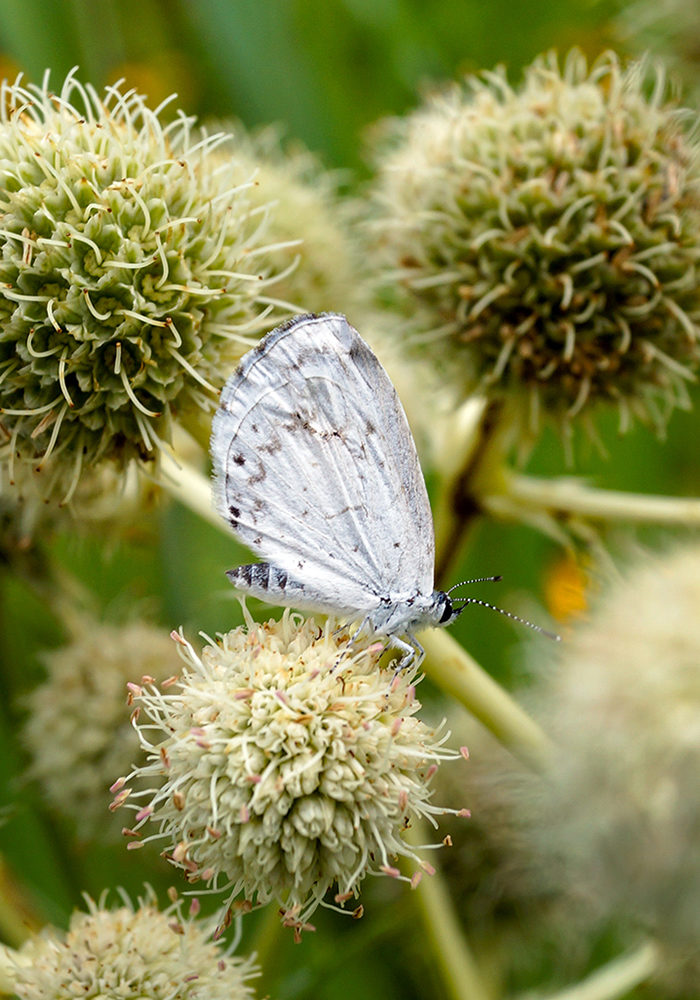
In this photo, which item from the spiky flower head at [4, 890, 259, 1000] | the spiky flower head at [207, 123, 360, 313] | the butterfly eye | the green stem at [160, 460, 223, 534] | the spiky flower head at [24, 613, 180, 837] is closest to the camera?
the spiky flower head at [4, 890, 259, 1000]

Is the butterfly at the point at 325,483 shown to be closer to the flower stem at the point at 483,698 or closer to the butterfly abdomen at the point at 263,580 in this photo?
the butterfly abdomen at the point at 263,580

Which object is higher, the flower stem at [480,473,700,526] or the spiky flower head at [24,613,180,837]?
the flower stem at [480,473,700,526]

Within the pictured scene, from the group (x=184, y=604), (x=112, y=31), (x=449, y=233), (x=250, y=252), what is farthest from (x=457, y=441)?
(x=112, y=31)

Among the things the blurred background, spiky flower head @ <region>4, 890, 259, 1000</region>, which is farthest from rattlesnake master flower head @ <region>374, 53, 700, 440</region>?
spiky flower head @ <region>4, 890, 259, 1000</region>

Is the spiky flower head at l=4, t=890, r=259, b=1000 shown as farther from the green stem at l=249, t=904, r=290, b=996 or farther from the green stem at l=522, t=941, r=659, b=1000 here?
the green stem at l=522, t=941, r=659, b=1000

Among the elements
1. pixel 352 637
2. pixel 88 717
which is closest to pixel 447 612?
pixel 352 637

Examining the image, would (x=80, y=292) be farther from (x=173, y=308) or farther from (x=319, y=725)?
(x=319, y=725)

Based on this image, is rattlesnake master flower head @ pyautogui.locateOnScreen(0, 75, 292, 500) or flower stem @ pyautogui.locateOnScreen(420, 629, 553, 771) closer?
rattlesnake master flower head @ pyautogui.locateOnScreen(0, 75, 292, 500)

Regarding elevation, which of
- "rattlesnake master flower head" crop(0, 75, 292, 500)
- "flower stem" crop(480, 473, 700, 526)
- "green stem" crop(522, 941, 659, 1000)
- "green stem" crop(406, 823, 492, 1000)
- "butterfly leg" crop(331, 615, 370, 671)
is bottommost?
"green stem" crop(522, 941, 659, 1000)
